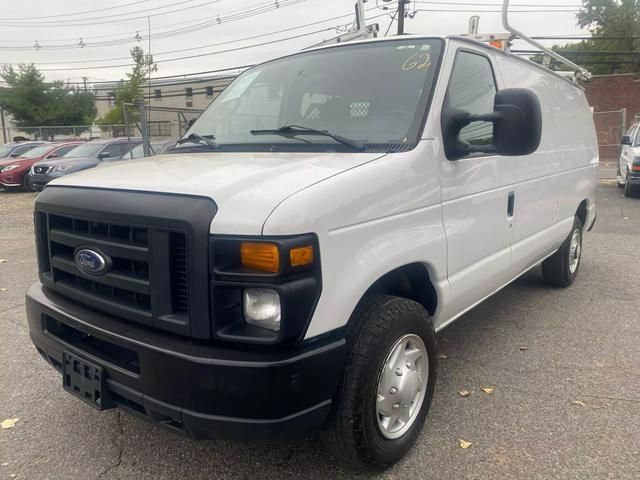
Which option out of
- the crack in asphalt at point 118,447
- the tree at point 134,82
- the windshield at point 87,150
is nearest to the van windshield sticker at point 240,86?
the crack in asphalt at point 118,447

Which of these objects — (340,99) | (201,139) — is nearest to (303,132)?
(340,99)

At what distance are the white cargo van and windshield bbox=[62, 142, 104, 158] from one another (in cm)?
1275

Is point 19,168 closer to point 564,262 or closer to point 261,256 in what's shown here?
point 564,262

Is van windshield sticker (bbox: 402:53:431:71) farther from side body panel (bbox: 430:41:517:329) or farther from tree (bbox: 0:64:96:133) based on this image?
tree (bbox: 0:64:96:133)

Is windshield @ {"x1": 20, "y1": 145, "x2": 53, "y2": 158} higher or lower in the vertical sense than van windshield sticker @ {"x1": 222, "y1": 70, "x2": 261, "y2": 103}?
lower

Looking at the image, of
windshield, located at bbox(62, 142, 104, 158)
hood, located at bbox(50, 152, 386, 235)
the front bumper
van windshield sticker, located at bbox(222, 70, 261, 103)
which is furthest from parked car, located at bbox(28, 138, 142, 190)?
the front bumper

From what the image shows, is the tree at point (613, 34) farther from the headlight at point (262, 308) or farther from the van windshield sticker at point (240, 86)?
the headlight at point (262, 308)

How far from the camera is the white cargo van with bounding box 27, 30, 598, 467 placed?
2.00 meters

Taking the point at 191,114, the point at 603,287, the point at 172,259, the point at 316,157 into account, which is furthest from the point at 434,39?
the point at 191,114

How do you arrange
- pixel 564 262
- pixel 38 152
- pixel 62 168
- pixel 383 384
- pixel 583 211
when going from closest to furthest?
pixel 383 384 < pixel 564 262 < pixel 583 211 < pixel 62 168 < pixel 38 152

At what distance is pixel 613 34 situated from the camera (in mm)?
38094

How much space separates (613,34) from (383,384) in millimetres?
44054

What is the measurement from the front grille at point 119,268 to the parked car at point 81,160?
11.7 meters

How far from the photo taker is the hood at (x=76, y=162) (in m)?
13.8
